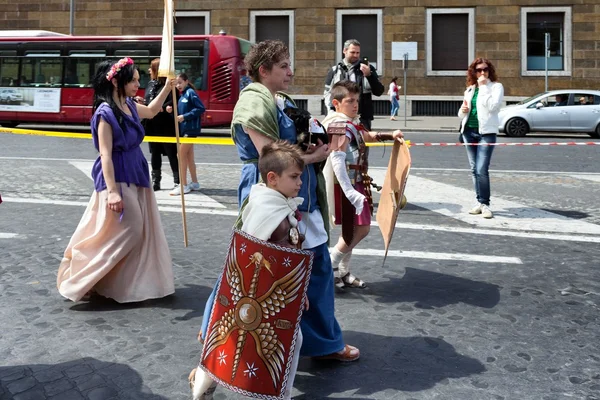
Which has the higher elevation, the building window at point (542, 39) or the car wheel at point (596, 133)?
the building window at point (542, 39)

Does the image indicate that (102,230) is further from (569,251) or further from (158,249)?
(569,251)

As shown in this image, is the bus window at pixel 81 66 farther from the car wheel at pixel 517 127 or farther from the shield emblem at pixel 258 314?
the shield emblem at pixel 258 314

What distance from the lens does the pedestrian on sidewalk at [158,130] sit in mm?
10452

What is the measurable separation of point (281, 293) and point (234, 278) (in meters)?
0.20

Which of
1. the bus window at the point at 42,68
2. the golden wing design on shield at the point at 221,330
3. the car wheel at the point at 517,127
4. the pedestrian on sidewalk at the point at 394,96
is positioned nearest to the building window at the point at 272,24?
the pedestrian on sidewalk at the point at 394,96

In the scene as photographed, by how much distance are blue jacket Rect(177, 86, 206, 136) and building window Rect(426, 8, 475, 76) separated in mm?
21002

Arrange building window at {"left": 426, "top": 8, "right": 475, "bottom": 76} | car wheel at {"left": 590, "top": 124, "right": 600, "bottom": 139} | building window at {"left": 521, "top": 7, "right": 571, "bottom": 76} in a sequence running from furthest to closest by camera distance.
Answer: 1. building window at {"left": 426, "top": 8, "right": 475, "bottom": 76}
2. building window at {"left": 521, "top": 7, "right": 571, "bottom": 76}
3. car wheel at {"left": 590, "top": 124, "right": 600, "bottom": 139}

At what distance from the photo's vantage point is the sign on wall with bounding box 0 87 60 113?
23.5m

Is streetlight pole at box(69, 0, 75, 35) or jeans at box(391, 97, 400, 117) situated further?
streetlight pole at box(69, 0, 75, 35)

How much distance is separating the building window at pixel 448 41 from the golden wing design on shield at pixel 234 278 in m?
28.3

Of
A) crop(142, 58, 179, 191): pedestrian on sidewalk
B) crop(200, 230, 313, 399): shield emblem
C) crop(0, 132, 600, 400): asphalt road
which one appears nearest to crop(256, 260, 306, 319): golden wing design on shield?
crop(200, 230, 313, 399): shield emblem

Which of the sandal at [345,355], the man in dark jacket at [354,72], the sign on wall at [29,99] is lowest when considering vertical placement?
the sandal at [345,355]

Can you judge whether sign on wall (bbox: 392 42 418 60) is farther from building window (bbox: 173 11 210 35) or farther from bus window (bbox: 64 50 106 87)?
bus window (bbox: 64 50 106 87)

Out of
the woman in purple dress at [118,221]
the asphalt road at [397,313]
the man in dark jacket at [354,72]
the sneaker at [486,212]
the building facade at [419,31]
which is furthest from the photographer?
the building facade at [419,31]
